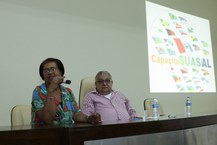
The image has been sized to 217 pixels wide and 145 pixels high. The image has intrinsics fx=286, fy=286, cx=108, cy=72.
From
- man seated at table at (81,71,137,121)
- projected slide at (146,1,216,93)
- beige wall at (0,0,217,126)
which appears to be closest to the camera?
man seated at table at (81,71,137,121)

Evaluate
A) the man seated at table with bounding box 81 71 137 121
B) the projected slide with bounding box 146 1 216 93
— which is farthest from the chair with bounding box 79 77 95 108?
the projected slide with bounding box 146 1 216 93

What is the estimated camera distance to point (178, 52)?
160 inches

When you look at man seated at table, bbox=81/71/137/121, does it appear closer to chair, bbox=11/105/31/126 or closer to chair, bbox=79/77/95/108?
chair, bbox=79/77/95/108

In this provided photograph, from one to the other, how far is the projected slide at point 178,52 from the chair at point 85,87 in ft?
4.61

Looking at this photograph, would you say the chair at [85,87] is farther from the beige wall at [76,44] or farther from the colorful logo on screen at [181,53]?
the colorful logo on screen at [181,53]

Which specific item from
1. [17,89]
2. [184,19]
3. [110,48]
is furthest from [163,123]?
[184,19]

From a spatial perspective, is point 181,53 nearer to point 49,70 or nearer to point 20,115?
point 49,70

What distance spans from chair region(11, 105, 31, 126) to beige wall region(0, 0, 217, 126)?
0.57 m

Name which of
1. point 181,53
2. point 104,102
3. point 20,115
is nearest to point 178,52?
point 181,53

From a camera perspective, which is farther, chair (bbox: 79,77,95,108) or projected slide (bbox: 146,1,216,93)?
projected slide (bbox: 146,1,216,93)

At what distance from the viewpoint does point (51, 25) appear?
2816 mm

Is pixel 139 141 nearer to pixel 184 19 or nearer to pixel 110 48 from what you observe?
pixel 110 48

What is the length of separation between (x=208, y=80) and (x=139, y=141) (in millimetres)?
3611

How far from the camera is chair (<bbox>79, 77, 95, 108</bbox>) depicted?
7.88 ft
